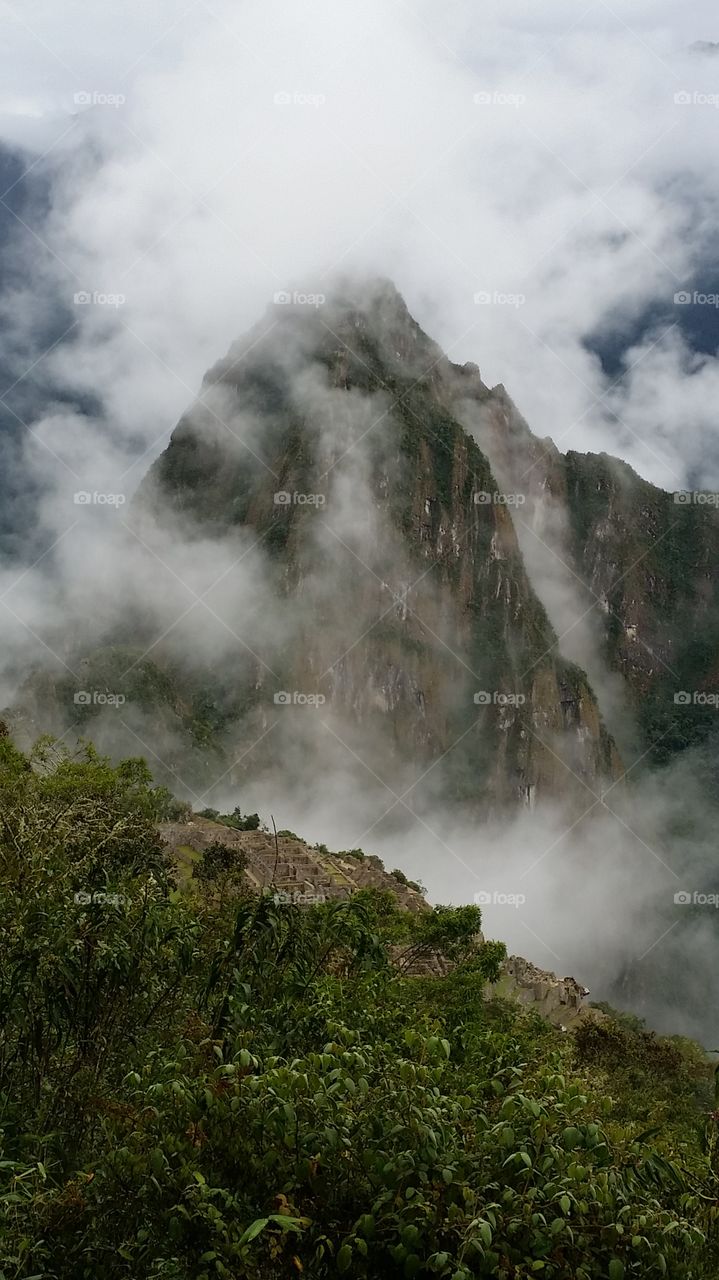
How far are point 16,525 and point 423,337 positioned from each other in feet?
212

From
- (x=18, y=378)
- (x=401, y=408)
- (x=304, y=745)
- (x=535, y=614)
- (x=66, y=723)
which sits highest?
(x=401, y=408)

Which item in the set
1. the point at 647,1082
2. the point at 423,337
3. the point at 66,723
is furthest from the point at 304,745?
the point at 647,1082

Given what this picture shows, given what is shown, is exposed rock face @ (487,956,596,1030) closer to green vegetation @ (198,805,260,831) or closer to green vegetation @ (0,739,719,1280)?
green vegetation @ (198,805,260,831)

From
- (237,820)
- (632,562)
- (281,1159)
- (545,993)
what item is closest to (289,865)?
(545,993)

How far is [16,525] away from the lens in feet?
357

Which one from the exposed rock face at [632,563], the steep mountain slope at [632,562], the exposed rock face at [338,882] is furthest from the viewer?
the exposed rock face at [632,563]

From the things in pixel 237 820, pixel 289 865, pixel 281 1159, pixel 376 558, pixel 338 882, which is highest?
pixel 376 558

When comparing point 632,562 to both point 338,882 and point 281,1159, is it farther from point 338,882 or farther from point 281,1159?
point 281,1159

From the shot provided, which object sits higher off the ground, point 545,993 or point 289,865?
point 289,865

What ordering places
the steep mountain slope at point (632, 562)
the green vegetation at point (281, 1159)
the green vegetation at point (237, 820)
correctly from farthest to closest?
1. the steep mountain slope at point (632, 562)
2. the green vegetation at point (237, 820)
3. the green vegetation at point (281, 1159)

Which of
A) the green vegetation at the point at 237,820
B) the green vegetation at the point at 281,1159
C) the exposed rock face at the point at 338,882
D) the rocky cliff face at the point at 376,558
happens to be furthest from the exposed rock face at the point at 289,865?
the rocky cliff face at the point at 376,558

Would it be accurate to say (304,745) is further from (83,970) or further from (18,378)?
(83,970)

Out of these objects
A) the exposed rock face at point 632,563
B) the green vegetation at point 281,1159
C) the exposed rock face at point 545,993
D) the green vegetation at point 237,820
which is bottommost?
the green vegetation at point 281,1159

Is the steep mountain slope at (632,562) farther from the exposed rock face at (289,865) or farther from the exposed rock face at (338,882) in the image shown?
the exposed rock face at (338,882)
